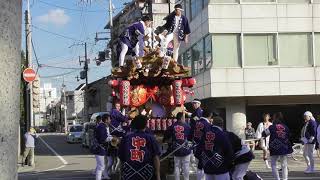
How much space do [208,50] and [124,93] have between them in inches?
703

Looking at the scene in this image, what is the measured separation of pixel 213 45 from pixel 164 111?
15917 mm

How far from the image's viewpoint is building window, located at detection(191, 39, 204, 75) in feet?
109

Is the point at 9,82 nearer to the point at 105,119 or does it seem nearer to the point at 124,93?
the point at 105,119

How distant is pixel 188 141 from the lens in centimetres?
1277

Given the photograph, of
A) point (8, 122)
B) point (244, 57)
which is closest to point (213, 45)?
point (244, 57)

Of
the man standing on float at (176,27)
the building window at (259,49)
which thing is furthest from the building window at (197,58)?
the man standing on float at (176,27)

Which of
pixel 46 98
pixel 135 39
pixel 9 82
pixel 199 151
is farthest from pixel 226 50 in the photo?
pixel 46 98

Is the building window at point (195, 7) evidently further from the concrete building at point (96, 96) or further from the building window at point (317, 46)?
the concrete building at point (96, 96)

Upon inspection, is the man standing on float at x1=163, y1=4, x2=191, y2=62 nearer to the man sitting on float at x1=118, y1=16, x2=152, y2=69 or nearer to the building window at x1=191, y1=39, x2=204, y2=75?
the man sitting on float at x1=118, y1=16, x2=152, y2=69

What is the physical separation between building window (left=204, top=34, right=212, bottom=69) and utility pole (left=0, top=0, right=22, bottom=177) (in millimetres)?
28804

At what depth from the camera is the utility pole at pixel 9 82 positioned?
2.17 meters

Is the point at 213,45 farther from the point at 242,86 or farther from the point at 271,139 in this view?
the point at 271,139

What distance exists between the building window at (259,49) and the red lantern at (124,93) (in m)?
17.5

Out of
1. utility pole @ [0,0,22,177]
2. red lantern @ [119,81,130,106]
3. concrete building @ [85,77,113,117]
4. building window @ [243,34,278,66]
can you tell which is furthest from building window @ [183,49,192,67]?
concrete building @ [85,77,113,117]
